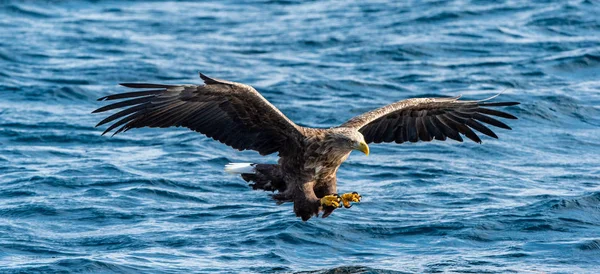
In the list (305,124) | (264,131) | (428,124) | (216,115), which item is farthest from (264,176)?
(305,124)

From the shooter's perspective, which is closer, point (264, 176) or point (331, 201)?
point (331, 201)

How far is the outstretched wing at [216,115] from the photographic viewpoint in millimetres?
8742

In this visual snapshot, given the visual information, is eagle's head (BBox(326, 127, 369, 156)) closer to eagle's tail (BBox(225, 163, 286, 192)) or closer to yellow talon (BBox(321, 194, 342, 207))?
yellow talon (BBox(321, 194, 342, 207))

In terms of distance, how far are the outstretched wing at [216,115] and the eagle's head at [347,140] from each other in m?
0.34

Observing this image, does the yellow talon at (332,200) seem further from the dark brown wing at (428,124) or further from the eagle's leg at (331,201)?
the dark brown wing at (428,124)

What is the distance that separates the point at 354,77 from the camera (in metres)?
16.7

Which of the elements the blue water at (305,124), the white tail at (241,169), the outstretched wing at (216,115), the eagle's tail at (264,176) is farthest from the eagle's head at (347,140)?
the blue water at (305,124)

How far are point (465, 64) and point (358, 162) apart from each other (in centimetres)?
486

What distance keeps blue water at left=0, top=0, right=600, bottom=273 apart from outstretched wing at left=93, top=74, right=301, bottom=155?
1.11 m

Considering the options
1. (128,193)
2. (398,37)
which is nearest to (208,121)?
(128,193)

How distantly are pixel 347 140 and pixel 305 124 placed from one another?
5.76 m

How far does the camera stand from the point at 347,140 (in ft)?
28.3

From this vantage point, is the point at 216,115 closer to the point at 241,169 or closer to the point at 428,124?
the point at 241,169

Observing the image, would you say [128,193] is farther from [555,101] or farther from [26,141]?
[555,101]
